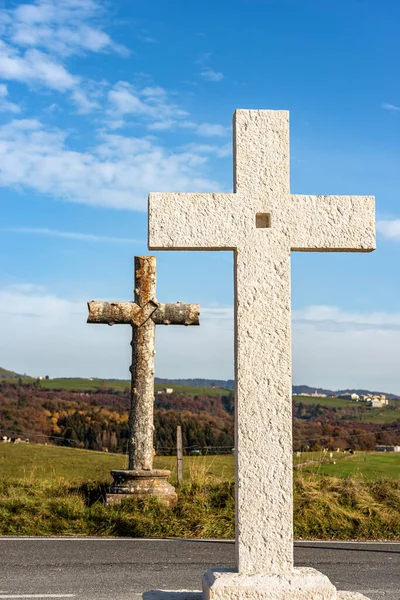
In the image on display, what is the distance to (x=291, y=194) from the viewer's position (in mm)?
4770

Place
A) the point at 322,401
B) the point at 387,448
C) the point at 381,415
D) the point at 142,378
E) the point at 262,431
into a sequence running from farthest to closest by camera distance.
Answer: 1. the point at 322,401
2. the point at 381,415
3. the point at 387,448
4. the point at 142,378
5. the point at 262,431

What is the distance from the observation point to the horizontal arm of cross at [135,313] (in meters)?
10.9

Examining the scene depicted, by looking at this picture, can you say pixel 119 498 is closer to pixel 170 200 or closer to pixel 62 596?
pixel 62 596

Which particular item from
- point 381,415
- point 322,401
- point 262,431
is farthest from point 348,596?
point 322,401

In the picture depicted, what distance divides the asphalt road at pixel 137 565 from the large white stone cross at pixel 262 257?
7.58 ft

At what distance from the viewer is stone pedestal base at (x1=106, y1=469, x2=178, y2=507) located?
33.2 feet

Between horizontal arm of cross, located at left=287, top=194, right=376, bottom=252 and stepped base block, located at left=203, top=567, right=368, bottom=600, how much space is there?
6.87 feet

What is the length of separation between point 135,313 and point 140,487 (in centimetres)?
259

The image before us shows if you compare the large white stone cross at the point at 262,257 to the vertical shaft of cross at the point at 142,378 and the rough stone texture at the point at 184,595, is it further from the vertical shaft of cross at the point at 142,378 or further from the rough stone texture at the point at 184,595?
the vertical shaft of cross at the point at 142,378

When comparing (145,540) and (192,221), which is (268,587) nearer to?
(192,221)

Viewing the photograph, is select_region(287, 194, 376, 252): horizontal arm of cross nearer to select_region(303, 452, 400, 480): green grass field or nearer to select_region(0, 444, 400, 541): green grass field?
select_region(0, 444, 400, 541): green grass field

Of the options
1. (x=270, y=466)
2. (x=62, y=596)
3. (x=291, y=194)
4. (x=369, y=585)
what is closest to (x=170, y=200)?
(x=291, y=194)

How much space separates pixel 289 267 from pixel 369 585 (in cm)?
383

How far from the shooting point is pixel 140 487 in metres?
10.2
